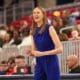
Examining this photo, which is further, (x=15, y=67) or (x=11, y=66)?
(x=11, y=66)

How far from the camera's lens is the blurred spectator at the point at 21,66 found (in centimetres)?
954

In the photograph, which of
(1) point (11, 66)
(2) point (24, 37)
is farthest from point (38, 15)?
(2) point (24, 37)

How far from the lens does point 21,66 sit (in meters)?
9.72

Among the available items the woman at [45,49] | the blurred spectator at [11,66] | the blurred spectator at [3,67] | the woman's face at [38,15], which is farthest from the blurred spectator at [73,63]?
the woman's face at [38,15]

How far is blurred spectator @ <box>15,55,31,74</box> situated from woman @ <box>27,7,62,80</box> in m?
2.28

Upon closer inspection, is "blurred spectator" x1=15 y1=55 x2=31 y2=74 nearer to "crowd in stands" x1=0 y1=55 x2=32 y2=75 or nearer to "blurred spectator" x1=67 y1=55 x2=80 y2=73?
"crowd in stands" x1=0 y1=55 x2=32 y2=75

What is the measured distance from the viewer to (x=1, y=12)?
23.9 meters

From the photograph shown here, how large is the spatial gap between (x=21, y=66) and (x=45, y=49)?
8.61 ft

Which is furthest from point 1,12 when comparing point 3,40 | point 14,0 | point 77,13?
point 3,40

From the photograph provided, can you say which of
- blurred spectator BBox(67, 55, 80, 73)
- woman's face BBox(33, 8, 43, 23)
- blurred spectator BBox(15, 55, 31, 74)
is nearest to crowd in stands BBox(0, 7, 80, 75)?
blurred spectator BBox(15, 55, 31, 74)

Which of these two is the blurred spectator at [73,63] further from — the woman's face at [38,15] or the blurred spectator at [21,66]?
the woman's face at [38,15]

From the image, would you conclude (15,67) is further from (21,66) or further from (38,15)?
(38,15)

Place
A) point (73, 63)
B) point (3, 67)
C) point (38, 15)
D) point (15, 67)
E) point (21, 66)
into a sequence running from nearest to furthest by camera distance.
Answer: point (38, 15)
point (73, 63)
point (21, 66)
point (15, 67)
point (3, 67)

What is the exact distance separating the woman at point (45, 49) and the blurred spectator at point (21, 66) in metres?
2.28
